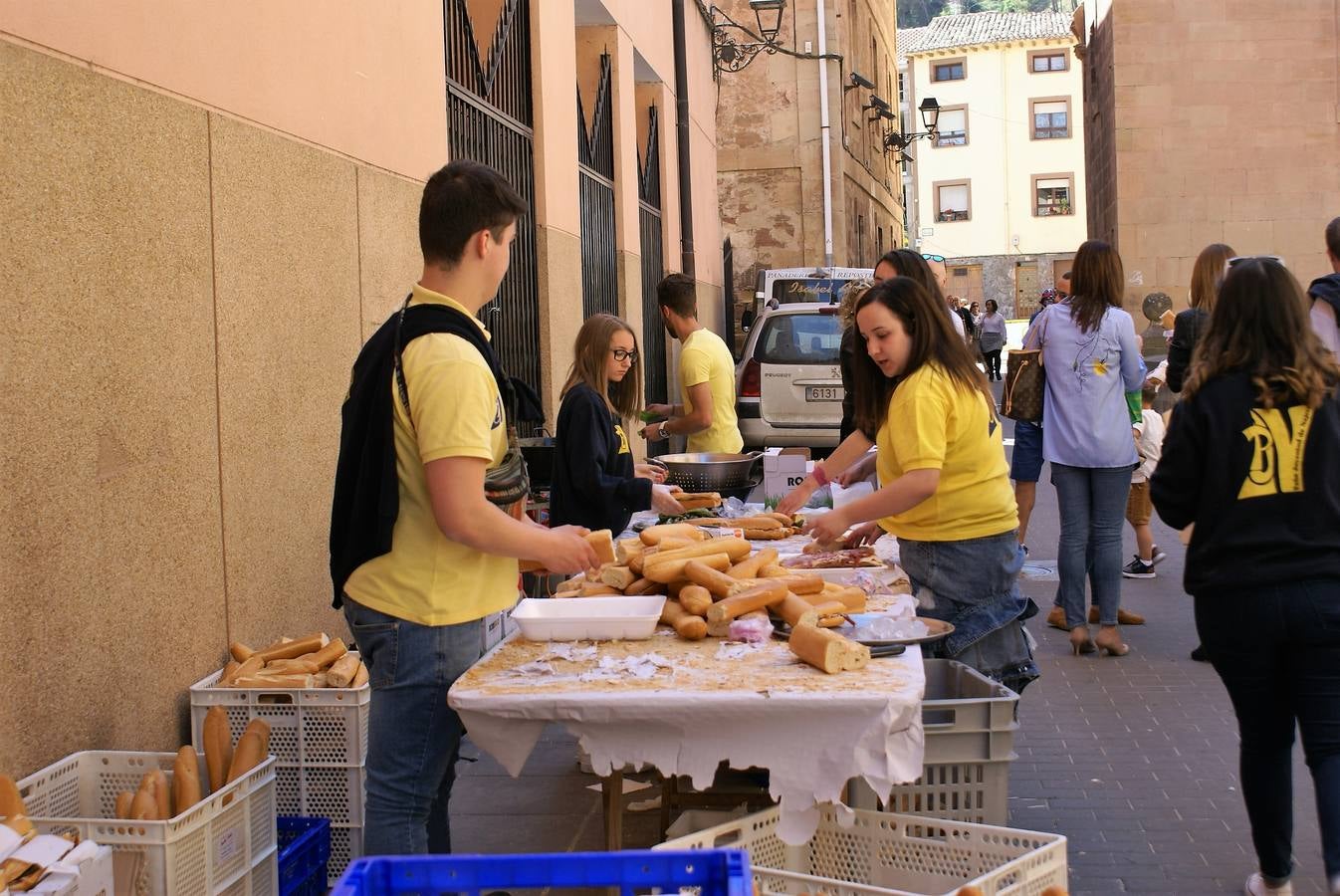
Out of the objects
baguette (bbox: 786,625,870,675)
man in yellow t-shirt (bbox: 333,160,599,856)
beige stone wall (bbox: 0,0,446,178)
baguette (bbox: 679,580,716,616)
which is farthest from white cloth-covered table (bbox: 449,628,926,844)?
beige stone wall (bbox: 0,0,446,178)

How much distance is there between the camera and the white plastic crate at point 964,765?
3.62m

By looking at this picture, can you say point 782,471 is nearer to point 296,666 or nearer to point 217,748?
point 296,666

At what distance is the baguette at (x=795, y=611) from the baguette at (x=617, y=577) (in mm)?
530

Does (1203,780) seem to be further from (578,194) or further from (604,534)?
(578,194)

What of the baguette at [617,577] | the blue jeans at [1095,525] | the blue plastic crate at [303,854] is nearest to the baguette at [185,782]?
the blue plastic crate at [303,854]

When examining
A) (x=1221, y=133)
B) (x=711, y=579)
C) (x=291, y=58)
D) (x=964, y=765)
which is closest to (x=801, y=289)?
(x=1221, y=133)

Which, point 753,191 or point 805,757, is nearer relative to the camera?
point 805,757

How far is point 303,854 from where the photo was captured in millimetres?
4234

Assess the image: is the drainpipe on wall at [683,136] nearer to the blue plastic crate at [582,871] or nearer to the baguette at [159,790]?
the baguette at [159,790]

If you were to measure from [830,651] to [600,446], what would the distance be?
2.51 metres

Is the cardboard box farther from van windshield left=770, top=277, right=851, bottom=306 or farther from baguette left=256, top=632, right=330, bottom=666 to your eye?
van windshield left=770, top=277, right=851, bottom=306

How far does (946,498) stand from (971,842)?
137 centimetres

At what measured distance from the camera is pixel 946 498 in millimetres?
4488

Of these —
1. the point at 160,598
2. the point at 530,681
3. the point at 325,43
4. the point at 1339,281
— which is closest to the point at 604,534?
the point at 530,681
